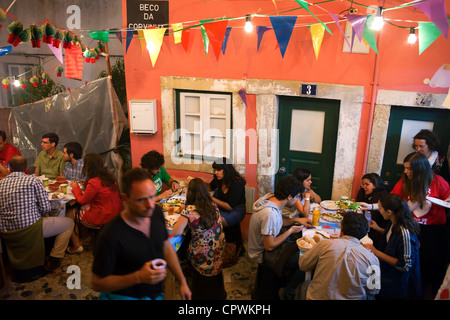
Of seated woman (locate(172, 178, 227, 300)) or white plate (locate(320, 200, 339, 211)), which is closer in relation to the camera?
seated woman (locate(172, 178, 227, 300))

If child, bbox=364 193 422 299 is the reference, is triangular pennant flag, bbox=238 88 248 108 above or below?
above

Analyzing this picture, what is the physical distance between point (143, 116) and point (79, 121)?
5.64ft

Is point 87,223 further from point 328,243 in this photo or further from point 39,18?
point 39,18

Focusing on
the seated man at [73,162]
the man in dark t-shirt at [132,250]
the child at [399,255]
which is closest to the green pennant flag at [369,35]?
the child at [399,255]

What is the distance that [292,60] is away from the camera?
505 cm

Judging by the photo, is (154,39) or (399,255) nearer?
(399,255)

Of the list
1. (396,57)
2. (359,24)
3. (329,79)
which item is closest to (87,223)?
(329,79)

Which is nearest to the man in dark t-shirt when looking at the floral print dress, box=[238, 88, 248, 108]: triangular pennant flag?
the floral print dress

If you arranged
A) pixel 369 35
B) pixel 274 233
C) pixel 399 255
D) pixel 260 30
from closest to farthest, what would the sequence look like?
pixel 399 255
pixel 274 233
pixel 369 35
pixel 260 30

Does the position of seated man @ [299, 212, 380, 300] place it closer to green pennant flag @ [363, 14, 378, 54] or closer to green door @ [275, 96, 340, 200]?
green pennant flag @ [363, 14, 378, 54]

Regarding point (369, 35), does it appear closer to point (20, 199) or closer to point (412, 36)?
point (412, 36)

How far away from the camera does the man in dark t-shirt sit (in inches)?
89.1

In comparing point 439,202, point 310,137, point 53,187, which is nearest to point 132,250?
point 53,187

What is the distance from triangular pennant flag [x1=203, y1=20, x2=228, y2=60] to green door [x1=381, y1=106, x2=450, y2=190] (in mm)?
2638
